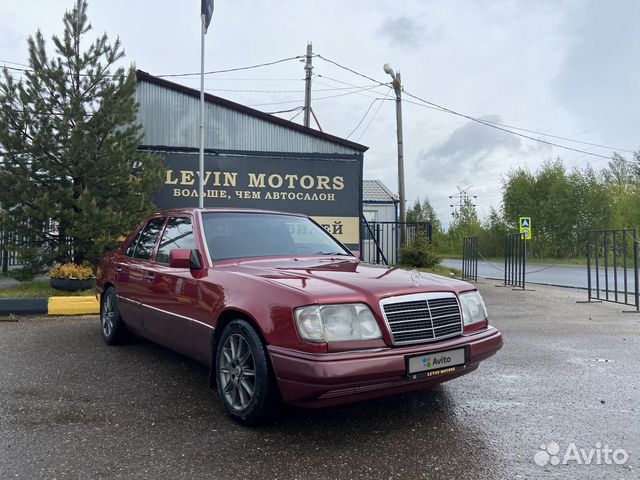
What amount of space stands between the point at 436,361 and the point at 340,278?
0.82 meters

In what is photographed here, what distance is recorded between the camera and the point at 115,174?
9414mm

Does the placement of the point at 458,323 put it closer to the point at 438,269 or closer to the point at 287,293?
the point at 287,293

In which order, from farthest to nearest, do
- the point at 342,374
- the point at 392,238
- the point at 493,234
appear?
the point at 493,234, the point at 392,238, the point at 342,374

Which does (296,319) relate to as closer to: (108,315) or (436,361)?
(436,361)

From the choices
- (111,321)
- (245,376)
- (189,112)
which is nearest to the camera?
(245,376)

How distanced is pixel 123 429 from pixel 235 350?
0.88 meters

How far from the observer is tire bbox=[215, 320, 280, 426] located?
10.4 feet

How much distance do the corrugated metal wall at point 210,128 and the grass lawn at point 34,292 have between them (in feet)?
20.8

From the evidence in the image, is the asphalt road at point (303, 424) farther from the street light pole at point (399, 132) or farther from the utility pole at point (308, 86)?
the utility pole at point (308, 86)

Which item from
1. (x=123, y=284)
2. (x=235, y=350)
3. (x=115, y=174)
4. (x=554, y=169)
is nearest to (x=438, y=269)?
(x=115, y=174)

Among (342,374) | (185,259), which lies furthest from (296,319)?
(185,259)

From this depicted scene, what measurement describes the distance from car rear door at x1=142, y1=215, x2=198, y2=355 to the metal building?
8.25 m

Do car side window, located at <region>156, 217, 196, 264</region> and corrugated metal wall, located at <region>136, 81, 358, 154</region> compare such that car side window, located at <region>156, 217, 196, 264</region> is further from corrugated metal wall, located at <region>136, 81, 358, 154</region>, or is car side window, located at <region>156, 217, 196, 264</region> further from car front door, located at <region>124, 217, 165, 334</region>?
corrugated metal wall, located at <region>136, 81, 358, 154</region>

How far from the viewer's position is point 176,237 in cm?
466
